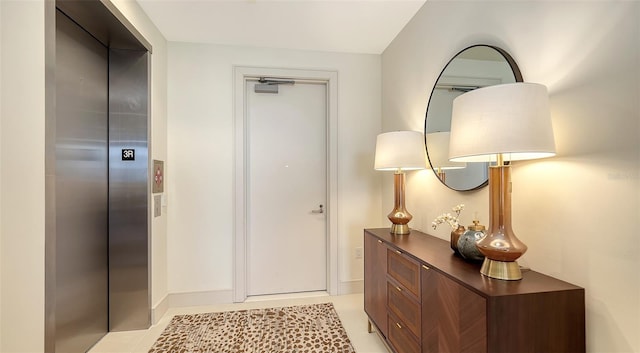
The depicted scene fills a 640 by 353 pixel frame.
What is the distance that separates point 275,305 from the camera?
277 cm

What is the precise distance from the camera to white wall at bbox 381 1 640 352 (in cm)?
95

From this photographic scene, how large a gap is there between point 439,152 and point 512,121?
96 cm

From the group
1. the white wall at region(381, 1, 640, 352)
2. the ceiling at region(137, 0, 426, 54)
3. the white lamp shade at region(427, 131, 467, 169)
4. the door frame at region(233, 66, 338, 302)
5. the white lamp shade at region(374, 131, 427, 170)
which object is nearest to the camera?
the white wall at region(381, 1, 640, 352)

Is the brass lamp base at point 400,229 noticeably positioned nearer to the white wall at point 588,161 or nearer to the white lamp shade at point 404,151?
the white lamp shade at point 404,151

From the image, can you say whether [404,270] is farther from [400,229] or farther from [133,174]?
[133,174]

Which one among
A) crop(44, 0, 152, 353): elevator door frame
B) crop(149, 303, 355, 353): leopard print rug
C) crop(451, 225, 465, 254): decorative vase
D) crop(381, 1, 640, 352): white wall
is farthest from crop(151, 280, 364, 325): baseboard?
crop(381, 1, 640, 352): white wall

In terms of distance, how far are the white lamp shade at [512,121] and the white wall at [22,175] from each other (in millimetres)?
1786

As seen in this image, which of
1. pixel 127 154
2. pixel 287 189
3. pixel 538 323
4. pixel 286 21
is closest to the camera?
pixel 538 323

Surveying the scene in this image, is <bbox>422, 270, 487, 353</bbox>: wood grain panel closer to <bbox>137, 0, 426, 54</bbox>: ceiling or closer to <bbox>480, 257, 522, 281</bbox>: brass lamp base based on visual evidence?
<bbox>480, 257, 522, 281</bbox>: brass lamp base

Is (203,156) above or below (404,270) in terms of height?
above

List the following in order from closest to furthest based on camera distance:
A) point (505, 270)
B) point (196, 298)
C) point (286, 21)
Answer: point (505, 270) < point (286, 21) < point (196, 298)

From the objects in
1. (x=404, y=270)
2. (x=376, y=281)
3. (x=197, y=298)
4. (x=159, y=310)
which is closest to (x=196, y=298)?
(x=197, y=298)

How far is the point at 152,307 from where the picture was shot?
7.89 feet

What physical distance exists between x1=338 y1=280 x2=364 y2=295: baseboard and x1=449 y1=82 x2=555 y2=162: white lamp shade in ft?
7.50
